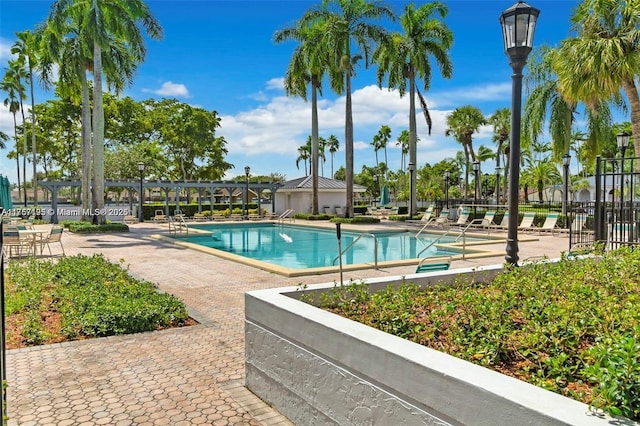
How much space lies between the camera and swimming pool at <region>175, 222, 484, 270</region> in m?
15.0

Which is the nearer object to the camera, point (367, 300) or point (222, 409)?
point (222, 409)

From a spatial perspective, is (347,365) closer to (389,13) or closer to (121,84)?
(121,84)

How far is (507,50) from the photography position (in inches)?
235

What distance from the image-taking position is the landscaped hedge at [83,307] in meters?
5.87

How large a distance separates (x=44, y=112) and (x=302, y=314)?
4936 centimetres

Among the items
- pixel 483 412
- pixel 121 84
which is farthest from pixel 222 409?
pixel 121 84

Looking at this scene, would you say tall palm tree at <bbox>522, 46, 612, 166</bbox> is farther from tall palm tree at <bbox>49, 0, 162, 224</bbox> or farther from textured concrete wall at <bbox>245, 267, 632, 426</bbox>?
textured concrete wall at <bbox>245, 267, 632, 426</bbox>

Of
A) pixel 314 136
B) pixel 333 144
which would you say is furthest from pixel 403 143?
pixel 314 136

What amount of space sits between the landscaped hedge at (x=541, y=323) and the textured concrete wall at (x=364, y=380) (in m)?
0.24

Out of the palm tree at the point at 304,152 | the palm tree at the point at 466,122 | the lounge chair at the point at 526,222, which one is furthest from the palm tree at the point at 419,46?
the palm tree at the point at 304,152

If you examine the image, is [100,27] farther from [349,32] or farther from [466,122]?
[466,122]

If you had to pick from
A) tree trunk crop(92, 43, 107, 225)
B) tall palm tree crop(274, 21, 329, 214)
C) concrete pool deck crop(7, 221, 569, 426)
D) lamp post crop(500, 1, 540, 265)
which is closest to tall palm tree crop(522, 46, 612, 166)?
tall palm tree crop(274, 21, 329, 214)

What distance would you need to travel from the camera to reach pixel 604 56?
526 inches

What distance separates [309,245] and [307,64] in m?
13.8
